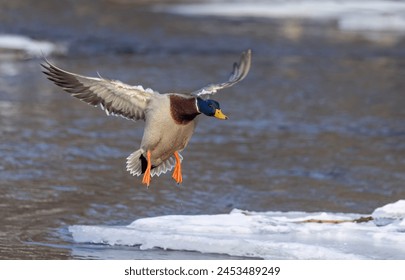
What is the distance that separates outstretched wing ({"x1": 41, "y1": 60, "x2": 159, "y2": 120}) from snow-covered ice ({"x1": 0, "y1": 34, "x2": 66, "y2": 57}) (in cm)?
798

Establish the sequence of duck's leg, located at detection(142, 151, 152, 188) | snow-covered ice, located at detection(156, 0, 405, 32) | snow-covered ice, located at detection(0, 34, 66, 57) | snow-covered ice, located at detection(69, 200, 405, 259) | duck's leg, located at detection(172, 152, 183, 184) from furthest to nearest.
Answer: snow-covered ice, located at detection(156, 0, 405, 32) < snow-covered ice, located at detection(0, 34, 66, 57) < duck's leg, located at detection(172, 152, 183, 184) < duck's leg, located at detection(142, 151, 152, 188) < snow-covered ice, located at detection(69, 200, 405, 259)

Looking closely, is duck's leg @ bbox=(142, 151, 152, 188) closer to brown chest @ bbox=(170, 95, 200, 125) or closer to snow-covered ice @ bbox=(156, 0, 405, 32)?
brown chest @ bbox=(170, 95, 200, 125)

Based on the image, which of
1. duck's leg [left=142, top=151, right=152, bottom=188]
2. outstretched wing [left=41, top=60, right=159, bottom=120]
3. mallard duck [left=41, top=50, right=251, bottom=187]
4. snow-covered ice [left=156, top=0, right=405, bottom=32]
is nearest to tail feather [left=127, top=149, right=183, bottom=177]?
mallard duck [left=41, top=50, right=251, bottom=187]

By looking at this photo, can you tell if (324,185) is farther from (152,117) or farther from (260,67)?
(260,67)

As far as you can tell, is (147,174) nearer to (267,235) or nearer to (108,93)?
(108,93)

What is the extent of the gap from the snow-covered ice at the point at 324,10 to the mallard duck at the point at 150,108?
42.5 ft

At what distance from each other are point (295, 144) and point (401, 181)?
161 centimetres

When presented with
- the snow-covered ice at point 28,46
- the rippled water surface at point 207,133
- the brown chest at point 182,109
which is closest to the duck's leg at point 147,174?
the brown chest at point 182,109

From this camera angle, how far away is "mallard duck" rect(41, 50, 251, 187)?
248 inches

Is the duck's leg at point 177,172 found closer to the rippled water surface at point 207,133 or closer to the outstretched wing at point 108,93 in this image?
the outstretched wing at point 108,93

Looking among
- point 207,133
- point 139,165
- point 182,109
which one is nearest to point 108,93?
point 139,165

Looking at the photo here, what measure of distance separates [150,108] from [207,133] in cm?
404

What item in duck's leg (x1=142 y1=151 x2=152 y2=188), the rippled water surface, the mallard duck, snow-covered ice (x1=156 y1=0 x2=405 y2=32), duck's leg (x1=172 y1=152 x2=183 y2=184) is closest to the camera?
the mallard duck

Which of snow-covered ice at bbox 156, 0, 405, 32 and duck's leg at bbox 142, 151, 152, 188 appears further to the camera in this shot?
snow-covered ice at bbox 156, 0, 405, 32
